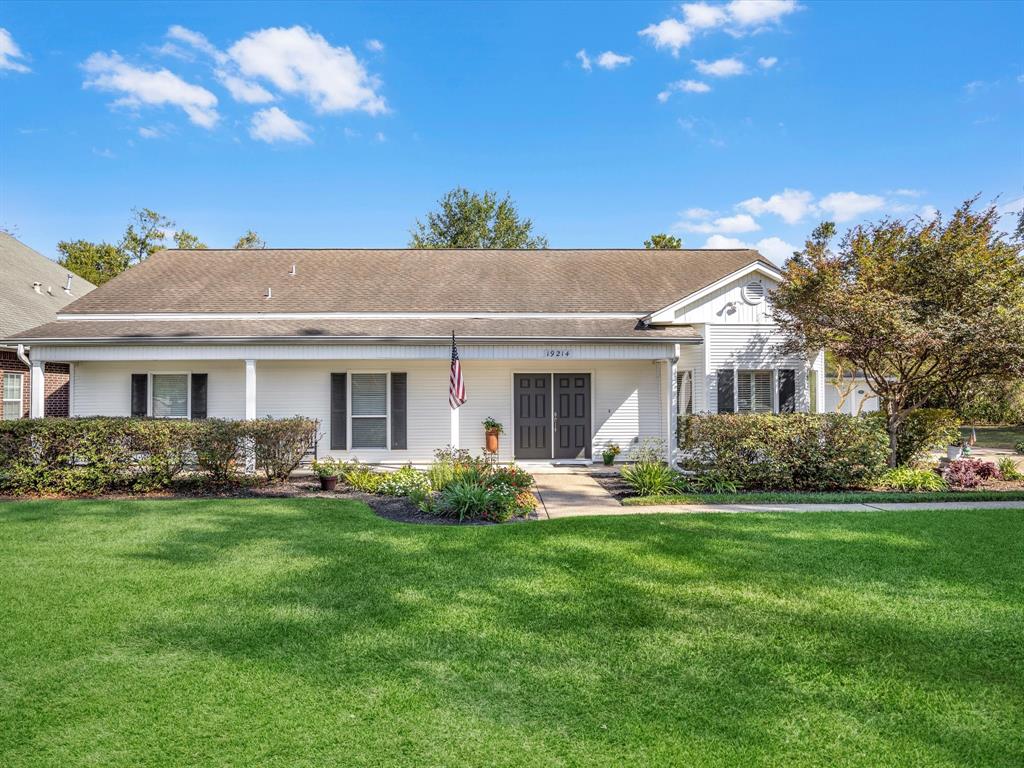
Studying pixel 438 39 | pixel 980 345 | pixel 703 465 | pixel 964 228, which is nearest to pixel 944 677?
pixel 703 465

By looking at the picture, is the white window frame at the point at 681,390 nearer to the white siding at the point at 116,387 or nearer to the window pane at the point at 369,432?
the window pane at the point at 369,432

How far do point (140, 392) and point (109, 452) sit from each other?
5.00 meters

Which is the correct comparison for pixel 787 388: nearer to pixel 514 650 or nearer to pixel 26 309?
pixel 514 650

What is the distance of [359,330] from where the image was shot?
13.0 meters

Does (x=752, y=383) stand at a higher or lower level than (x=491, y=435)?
higher

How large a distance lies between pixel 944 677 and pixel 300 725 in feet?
11.9

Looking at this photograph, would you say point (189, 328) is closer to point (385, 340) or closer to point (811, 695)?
point (385, 340)

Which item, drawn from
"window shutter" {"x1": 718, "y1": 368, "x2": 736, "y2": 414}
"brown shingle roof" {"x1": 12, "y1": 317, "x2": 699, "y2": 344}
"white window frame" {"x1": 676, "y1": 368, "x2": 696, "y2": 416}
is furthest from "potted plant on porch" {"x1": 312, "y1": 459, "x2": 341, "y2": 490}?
"window shutter" {"x1": 718, "y1": 368, "x2": 736, "y2": 414}

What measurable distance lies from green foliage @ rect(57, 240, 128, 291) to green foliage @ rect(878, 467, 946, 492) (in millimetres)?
41388

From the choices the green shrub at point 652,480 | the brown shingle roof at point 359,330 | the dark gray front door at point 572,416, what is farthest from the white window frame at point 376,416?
the green shrub at point 652,480

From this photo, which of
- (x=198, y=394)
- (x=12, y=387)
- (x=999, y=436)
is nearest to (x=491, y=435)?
(x=198, y=394)

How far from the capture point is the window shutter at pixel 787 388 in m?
13.3

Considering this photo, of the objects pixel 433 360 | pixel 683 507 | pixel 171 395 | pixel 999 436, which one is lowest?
pixel 683 507

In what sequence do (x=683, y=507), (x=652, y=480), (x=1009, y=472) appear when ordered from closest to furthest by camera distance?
(x=683, y=507)
(x=652, y=480)
(x=1009, y=472)
